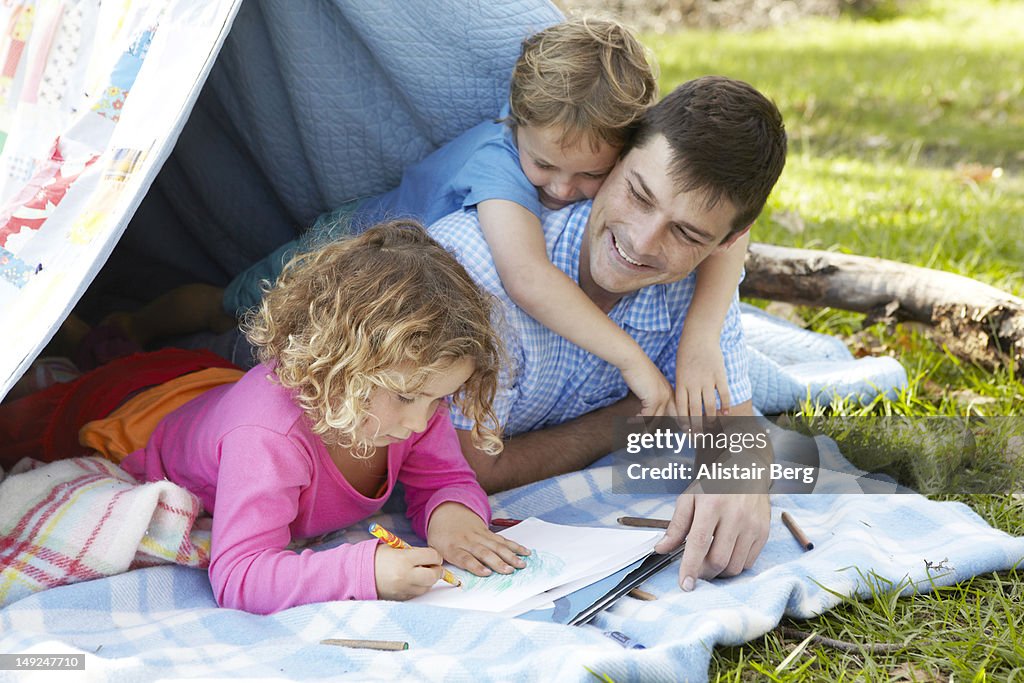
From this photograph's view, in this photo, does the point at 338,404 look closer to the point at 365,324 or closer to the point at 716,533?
the point at 365,324

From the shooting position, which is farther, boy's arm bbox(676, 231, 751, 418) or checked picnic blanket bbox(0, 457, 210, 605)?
boy's arm bbox(676, 231, 751, 418)

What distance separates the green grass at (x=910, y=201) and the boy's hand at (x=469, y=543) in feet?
1.46

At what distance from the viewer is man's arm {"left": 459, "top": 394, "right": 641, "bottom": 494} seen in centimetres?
241

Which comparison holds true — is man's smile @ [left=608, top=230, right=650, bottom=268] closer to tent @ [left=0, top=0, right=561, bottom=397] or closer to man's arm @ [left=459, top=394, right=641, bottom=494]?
man's arm @ [left=459, top=394, right=641, bottom=494]

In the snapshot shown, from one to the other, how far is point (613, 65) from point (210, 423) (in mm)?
1160

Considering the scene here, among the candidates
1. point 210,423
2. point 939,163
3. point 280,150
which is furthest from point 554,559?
point 939,163

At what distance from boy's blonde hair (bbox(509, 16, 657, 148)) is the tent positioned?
165 mm

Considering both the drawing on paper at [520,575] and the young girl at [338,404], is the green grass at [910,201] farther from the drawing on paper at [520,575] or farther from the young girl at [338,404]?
the young girl at [338,404]

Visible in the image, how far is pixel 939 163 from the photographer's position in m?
5.20

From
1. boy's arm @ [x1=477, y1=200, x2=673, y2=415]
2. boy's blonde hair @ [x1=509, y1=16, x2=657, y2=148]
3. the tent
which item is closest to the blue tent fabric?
the tent

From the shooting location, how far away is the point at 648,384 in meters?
2.28

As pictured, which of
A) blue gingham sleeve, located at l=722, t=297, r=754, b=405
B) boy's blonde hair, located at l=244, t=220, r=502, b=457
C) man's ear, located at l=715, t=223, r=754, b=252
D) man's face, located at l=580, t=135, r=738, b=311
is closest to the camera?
boy's blonde hair, located at l=244, t=220, r=502, b=457

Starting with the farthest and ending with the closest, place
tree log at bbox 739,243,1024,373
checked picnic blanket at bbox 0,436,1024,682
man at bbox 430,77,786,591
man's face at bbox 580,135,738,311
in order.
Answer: tree log at bbox 739,243,1024,373 < man's face at bbox 580,135,738,311 < man at bbox 430,77,786,591 < checked picnic blanket at bbox 0,436,1024,682

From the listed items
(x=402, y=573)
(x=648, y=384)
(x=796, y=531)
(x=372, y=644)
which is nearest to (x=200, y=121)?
(x=648, y=384)
